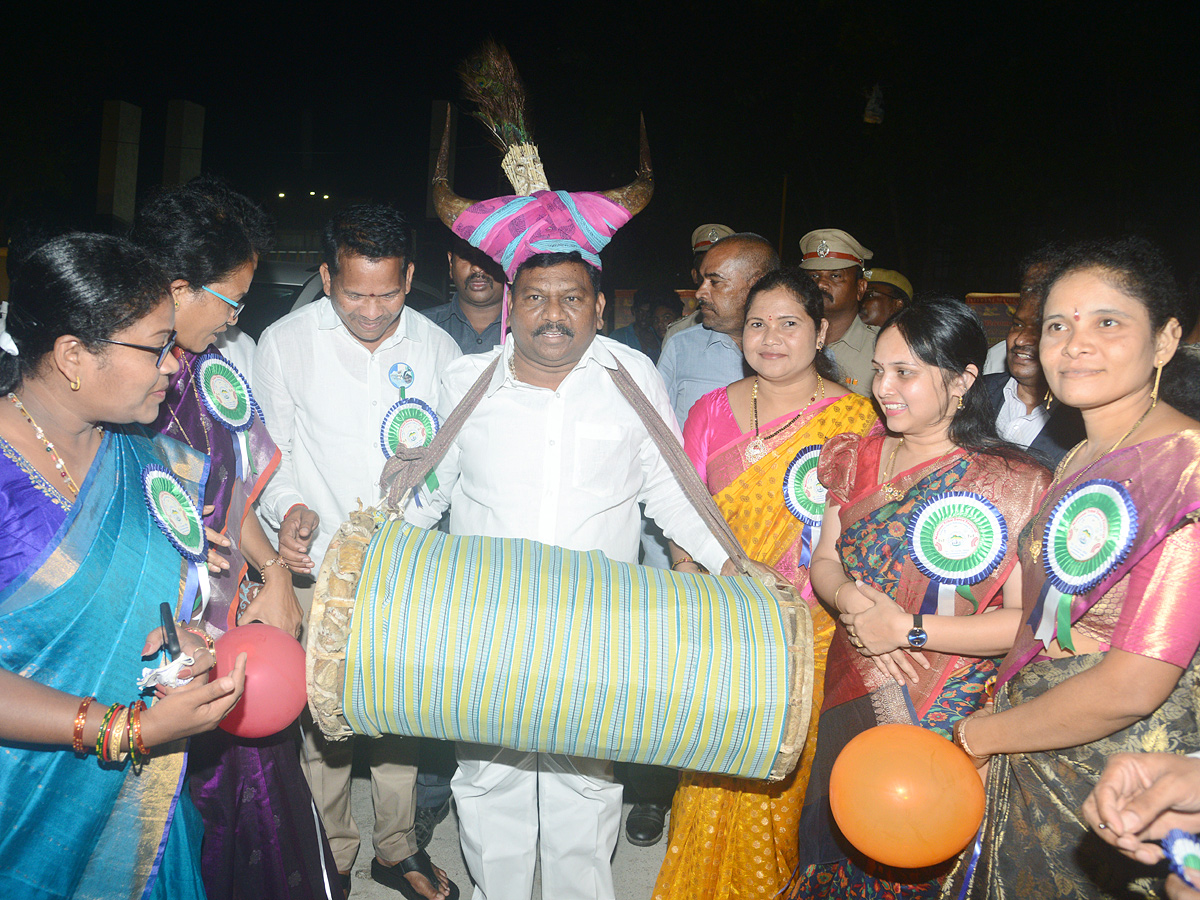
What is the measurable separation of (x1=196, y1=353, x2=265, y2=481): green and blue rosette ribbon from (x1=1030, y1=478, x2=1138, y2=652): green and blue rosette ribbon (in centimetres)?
215

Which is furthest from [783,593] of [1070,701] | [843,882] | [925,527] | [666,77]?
[666,77]

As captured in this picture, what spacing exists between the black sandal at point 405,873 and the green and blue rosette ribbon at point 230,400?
153 cm

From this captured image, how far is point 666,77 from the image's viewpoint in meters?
14.0

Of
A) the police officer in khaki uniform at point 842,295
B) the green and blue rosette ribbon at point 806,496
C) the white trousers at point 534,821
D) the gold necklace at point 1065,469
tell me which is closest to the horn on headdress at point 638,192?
the green and blue rosette ribbon at point 806,496

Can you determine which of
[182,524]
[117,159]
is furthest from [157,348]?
[117,159]

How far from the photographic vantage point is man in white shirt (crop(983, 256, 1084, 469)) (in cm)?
272

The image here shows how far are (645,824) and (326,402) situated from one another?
2.05 metres

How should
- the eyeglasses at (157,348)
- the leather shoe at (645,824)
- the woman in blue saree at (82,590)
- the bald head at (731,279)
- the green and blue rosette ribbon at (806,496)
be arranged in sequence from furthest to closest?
the bald head at (731,279) → the leather shoe at (645,824) → the green and blue rosette ribbon at (806,496) → the eyeglasses at (157,348) → the woman in blue saree at (82,590)

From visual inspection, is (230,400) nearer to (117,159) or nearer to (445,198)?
(445,198)

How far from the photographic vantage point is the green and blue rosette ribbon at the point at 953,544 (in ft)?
6.46

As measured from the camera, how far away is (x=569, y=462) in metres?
2.50

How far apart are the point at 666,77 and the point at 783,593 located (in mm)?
13917

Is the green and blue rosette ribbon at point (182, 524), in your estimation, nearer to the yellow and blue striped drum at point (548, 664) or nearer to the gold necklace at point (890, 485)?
the yellow and blue striped drum at point (548, 664)

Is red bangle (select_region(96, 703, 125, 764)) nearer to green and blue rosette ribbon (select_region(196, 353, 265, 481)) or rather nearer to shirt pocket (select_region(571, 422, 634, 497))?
green and blue rosette ribbon (select_region(196, 353, 265, 481))
